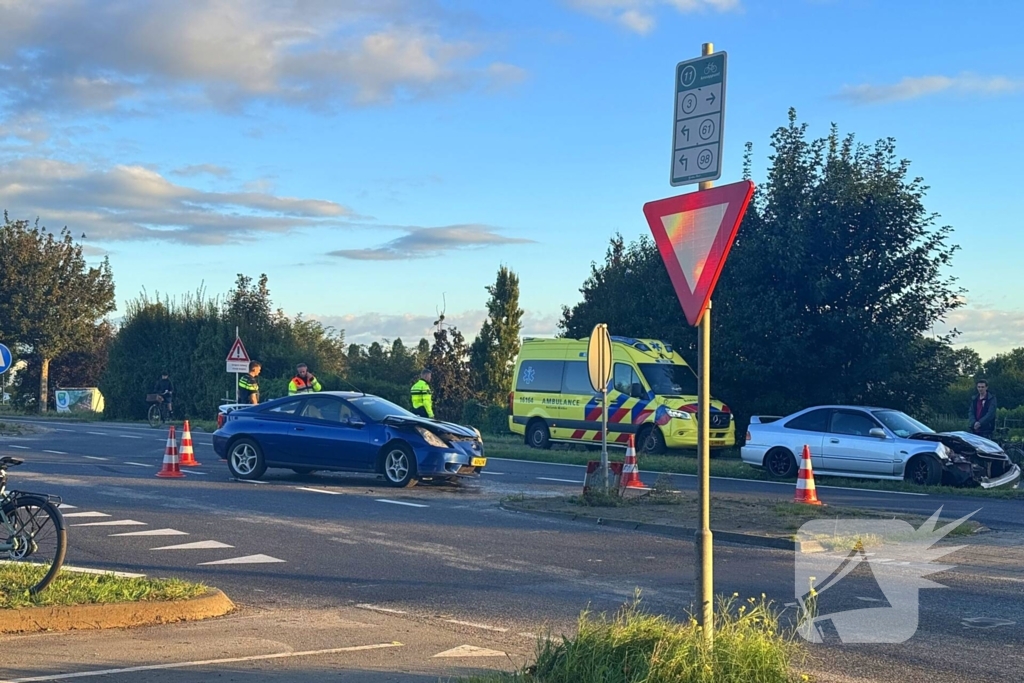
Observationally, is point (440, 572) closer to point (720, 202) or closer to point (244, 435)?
point (720, 202)

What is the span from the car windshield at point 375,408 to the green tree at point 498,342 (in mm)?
24624

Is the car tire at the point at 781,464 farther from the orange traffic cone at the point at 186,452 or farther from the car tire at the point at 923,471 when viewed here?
the orange traffic cone at the point at 186,452

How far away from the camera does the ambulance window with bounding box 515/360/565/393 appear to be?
27.7 meters

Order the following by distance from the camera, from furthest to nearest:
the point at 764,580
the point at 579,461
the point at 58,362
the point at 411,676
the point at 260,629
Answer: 1. the point at 58,362
2. the point at 579,461
3. the point at 764,580
4. the point at 260,629
5. the point at 411,676

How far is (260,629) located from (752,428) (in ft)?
49.3

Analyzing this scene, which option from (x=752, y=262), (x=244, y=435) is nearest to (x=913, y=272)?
(x=752, y=262)

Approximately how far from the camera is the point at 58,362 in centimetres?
7075

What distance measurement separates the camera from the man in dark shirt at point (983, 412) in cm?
2312

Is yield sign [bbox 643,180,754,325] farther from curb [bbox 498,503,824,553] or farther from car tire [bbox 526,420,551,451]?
car tire [bbox 526,420,551,451]

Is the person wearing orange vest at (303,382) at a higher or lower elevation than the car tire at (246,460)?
higher

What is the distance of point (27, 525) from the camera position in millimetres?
9000

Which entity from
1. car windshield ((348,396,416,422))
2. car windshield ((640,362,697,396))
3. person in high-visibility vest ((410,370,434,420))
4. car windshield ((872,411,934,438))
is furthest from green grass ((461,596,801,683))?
car windshield ((640,362,697,396))

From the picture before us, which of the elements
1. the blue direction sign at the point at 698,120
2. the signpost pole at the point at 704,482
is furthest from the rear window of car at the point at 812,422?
the blue direction sign at the point at 698,120

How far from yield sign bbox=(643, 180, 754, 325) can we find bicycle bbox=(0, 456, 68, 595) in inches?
215
